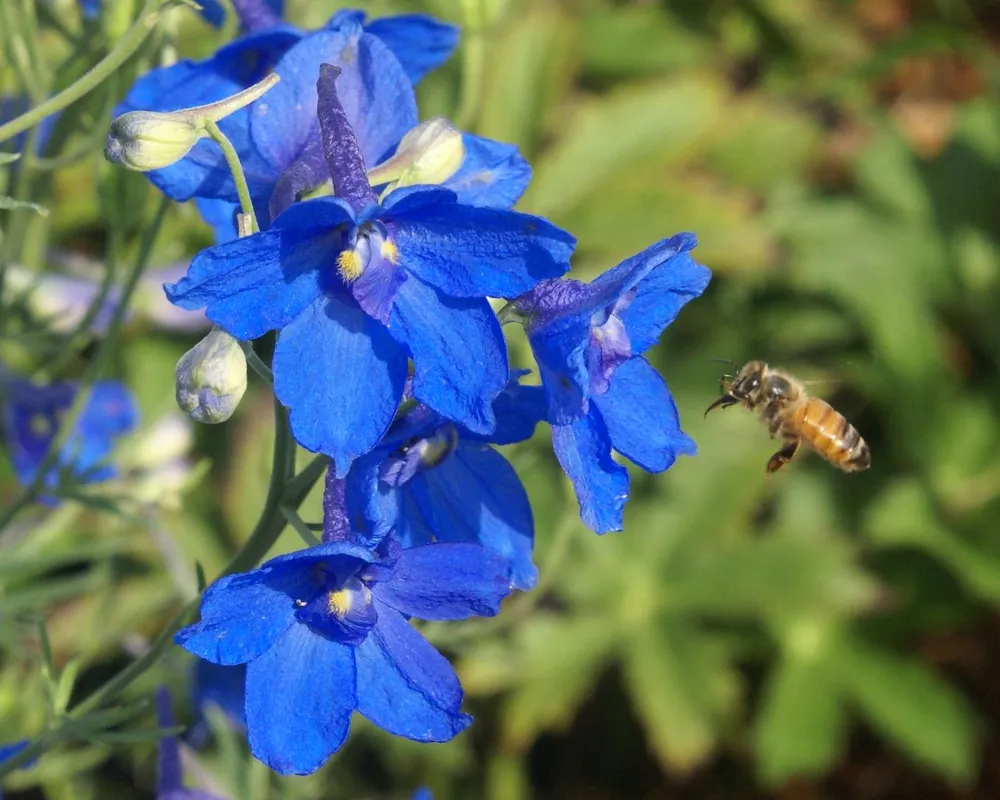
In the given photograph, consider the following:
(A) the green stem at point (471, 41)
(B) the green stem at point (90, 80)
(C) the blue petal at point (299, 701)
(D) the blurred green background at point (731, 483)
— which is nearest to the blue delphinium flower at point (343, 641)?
Answer: (C) the blue petal at point (299, 701)

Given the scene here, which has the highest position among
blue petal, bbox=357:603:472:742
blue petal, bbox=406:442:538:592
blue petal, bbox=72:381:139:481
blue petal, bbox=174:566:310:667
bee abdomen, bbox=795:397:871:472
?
blue petal, bbox=174:566:310:667

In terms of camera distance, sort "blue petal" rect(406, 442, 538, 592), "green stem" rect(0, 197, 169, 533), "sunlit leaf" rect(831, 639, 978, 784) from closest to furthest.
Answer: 1. "blue petal" rect(406, 442, 538, 592)
2. "green stem" rect(0, 197, 169, 533)
3. "sunlit leaf" rect(831, 639, 978, 784)

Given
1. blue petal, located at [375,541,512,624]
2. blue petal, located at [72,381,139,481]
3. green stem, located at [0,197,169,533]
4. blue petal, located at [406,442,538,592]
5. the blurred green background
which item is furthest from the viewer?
the blurred green background

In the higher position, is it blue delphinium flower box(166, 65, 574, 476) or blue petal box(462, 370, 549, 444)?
blue delphinium flower box(166, 65, 574, 476)

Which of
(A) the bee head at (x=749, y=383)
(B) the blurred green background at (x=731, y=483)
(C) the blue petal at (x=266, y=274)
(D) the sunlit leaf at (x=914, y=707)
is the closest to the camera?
(C) the blue petal at (x=266, y=274)

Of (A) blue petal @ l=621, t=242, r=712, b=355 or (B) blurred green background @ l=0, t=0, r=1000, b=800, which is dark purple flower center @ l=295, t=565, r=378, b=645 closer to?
(A) blue petal @ l=621, t=242, r=712, b=355

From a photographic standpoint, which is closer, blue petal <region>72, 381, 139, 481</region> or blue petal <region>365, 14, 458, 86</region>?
blue petal <region>365, 14, 458, 86</region>

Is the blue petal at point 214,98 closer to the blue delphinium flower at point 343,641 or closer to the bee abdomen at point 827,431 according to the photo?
the blue delphinium flower at point 343,641

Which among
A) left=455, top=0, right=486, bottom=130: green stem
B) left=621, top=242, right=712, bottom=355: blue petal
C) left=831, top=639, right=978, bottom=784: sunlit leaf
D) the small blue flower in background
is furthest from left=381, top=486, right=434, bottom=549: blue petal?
left=831, top=639, right=978, bottom=784: sunlit leaf

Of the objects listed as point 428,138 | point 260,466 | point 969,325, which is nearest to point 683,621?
point 260,466
